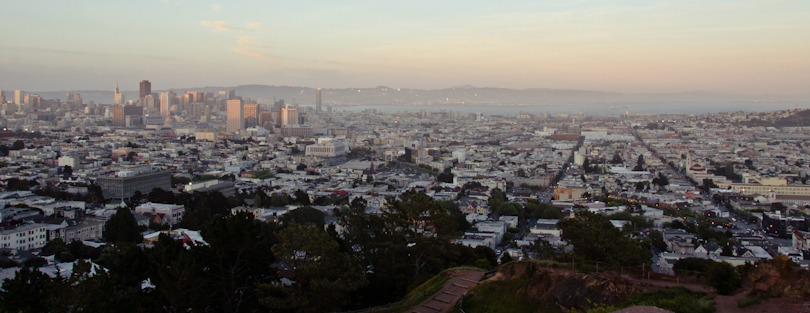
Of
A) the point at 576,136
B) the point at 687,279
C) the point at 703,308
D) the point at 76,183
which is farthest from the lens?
the point at 576,136

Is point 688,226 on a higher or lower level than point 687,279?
lower

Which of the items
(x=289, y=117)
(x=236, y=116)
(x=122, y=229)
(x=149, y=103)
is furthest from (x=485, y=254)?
(x=149, y=103)

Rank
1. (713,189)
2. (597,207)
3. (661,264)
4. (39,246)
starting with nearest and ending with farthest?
(661,264) < (39,246) < (597,207) < (713,189)

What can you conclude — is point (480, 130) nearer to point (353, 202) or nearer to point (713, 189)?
point (713, 189)

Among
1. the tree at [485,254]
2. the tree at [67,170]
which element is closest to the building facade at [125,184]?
the tree at [67,170]

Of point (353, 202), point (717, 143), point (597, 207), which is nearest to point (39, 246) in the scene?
point (353, 202)

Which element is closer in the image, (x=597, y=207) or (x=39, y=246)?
(x=39, y=246)

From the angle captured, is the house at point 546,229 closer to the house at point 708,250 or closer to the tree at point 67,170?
the house at point 708,250

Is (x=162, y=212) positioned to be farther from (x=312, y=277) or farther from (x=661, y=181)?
(x=661, y=181)
